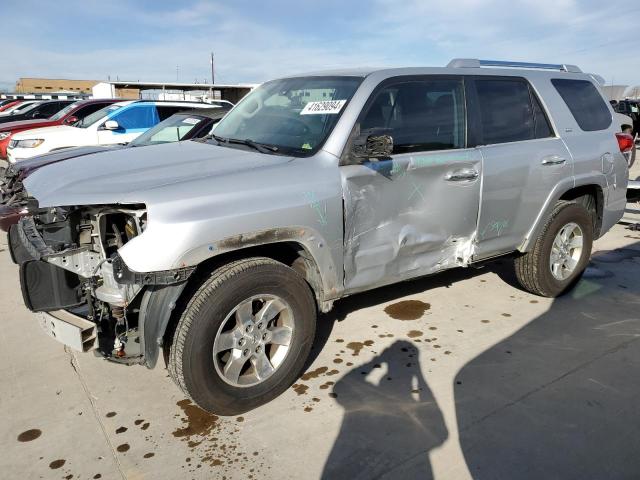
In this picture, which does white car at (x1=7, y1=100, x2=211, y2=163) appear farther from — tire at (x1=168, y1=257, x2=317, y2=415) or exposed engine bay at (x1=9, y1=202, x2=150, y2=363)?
tire at (x1=168, y1=257, x2=317, y2=415)

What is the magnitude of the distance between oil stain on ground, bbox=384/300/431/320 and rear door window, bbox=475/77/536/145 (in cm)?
149

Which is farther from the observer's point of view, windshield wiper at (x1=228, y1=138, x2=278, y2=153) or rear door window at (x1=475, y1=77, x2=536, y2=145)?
A: rear door window at (x1=475, y1=77, x2=536, y2=145)

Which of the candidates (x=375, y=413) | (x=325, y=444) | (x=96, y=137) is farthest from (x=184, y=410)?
(x=96, y=137)

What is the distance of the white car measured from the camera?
33.0 feet

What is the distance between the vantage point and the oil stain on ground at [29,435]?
2762 millimetres

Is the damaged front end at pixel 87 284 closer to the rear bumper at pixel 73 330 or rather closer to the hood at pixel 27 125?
the rear bumper at pixel 73 330

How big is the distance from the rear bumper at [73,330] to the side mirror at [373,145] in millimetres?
1781

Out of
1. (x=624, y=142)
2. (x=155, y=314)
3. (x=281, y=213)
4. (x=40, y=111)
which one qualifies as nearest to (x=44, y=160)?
(x=155, y=314)

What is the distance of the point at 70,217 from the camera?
2.86m

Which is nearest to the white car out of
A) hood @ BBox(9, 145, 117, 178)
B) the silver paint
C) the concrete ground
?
hood @ BBox(9, 145, 117, 178)

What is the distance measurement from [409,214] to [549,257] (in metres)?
1.78

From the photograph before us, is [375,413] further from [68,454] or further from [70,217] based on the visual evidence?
[70,217]

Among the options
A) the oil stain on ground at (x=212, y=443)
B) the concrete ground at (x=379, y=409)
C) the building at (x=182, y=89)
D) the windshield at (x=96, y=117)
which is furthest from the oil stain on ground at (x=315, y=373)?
the building at (x=182, y=89)

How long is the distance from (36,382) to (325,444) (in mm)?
1929
